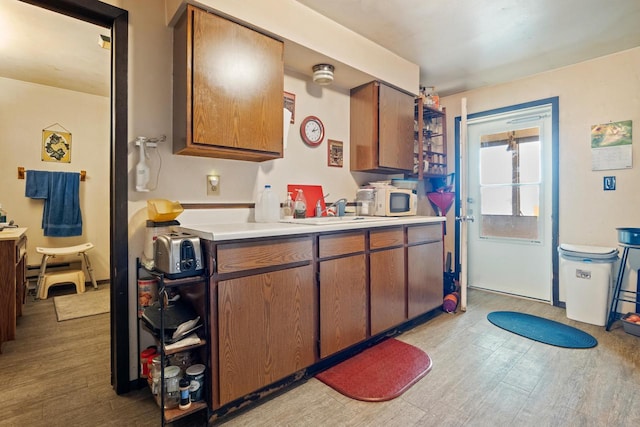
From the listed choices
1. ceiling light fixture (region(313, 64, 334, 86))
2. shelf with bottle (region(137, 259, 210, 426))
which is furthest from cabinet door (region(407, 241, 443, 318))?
shelf with bottle (region(137, 259, 210, 426))

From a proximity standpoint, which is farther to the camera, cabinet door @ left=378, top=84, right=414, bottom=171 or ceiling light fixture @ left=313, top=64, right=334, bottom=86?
cabinet door @ left=378, top=84, right=414, bottom=171

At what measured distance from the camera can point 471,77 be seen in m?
3.51

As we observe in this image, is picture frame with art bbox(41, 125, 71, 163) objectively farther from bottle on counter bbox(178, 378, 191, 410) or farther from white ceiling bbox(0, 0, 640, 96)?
bottle on counter bbox(178, 378, 191, 410)

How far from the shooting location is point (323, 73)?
249 cm

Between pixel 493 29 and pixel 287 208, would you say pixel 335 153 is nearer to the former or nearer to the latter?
pixel 287 208

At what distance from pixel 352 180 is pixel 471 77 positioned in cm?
187

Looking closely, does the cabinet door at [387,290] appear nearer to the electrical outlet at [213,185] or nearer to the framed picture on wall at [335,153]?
the framed picture on wall at [335,153]

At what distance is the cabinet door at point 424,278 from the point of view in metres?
2.68

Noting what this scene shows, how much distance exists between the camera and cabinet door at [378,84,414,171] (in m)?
2.91

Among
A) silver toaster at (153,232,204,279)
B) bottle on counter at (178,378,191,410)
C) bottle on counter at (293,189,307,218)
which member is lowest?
bottle on counter at (178,378,191,410)

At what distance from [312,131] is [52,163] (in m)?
3.61

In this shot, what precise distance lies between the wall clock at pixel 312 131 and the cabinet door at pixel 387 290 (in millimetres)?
1110

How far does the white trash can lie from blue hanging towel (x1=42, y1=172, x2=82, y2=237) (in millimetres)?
5654

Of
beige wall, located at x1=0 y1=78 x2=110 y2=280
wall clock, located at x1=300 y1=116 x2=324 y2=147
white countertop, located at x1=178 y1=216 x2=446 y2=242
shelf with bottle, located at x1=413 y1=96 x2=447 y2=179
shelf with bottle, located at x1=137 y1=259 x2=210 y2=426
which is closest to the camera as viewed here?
shelf with bottle, located at x1=137 y1=259 x2=210 y2=426
